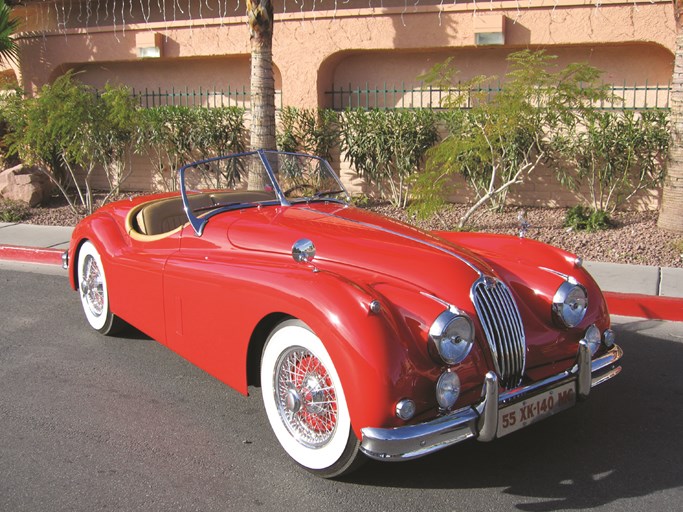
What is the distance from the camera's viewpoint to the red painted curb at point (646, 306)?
231 inches

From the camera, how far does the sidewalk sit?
5938 millimetres

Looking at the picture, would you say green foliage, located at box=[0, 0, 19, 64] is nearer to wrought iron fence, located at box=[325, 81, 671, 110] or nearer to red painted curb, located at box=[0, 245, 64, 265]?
red painted curb, located at box=[0, 245, 64, 265]

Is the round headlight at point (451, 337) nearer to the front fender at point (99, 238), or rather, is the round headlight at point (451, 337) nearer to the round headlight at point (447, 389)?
the round headlight at point (447, 389)

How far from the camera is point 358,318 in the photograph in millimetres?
3043

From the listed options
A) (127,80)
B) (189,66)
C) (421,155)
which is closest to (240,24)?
(189,66)

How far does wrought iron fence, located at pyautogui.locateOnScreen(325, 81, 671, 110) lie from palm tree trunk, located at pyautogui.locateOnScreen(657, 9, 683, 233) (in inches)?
75.1

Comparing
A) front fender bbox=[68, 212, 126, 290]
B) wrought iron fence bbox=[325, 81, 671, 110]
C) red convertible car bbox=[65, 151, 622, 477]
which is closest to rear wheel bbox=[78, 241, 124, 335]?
front fender bbox=[68, 212, 126, 290]

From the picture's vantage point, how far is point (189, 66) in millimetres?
13148

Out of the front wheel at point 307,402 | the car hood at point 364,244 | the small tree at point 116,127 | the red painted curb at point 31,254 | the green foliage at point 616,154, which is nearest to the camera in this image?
the front wheel at point 307,402

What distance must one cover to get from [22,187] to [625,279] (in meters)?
9.76

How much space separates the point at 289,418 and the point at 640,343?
309cm

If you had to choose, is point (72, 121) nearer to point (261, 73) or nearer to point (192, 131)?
point (192, 131)

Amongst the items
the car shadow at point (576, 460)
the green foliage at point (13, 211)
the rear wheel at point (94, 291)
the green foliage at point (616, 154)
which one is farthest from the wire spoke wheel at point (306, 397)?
the green foliage at point (13, 211)

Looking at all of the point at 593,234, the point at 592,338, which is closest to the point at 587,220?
the point at 593,234
